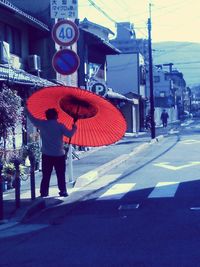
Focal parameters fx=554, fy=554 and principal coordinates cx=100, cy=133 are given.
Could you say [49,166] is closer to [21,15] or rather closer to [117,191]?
[117,191]

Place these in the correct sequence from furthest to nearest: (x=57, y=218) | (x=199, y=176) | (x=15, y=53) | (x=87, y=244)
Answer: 1. (x=15, y=53)
2. (x=199, y=176)
3. (x=57, y=218)
4. (x=87, y=244)

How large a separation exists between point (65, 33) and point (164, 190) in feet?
13.6

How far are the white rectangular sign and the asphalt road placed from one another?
4.11 metres

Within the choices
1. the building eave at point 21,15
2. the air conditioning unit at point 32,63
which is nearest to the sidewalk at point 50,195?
the air conditioning unit at point 32,63

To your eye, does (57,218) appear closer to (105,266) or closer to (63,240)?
(63,240)

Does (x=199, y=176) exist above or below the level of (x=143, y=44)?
below

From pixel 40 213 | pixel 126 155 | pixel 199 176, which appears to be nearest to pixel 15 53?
pixel 126 155

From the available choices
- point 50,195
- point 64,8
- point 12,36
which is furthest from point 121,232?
point 12,36

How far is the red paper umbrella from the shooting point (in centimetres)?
1079

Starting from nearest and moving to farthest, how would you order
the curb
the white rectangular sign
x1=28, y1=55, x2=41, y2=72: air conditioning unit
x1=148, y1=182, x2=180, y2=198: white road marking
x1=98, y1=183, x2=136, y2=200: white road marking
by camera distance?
the curb, x1=148, y1=182, x2=180, y2=198: white road marking, x1=98, y1=183, x2=136, y2=200: white road marking, the white rectangular sign, x1=28, y1=55, x2=41, y2=72: air conditioning unit

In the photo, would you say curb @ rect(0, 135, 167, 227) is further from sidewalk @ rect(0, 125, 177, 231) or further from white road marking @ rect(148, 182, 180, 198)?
white road marking @ rect(148, 182, 180, 198)

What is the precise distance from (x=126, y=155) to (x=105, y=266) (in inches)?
608

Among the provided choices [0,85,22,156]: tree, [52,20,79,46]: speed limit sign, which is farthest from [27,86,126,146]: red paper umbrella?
[52,20,79,46]: speed limit sign

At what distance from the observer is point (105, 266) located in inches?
232
